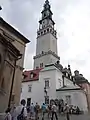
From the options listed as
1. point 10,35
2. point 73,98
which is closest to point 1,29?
point 10,35

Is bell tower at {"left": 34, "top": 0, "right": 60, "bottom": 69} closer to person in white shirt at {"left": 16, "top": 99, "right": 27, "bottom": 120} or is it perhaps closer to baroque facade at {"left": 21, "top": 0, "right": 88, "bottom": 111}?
baroque facade at {"left": 21, "top": 0, "right": 88, "bottom": 111}

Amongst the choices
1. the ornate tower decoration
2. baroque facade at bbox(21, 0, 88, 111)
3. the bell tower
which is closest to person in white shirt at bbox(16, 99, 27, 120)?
baroque facade at bbox(21, 0, 88, 111)

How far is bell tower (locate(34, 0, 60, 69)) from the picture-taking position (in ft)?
216

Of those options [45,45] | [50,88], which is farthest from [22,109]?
[45,45]

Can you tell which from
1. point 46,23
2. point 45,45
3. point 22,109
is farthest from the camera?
point 46,23

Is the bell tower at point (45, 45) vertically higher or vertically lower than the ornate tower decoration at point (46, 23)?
lower

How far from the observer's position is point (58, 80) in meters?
40.1

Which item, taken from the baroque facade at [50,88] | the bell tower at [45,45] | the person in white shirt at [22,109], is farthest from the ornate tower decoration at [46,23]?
the person in white shirt at [22,109]

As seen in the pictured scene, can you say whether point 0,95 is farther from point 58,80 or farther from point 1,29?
point 58,80

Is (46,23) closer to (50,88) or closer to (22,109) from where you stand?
(50,88)

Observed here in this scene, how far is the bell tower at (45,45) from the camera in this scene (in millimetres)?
65688

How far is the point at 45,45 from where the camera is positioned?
69.7 metres

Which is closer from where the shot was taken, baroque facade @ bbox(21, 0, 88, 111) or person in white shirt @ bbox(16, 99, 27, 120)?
person in white shirt @ bbox(16, 99, 27, 120)

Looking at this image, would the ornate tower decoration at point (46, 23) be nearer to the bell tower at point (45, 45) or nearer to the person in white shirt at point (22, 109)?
the bell tower at point (45, 45)
